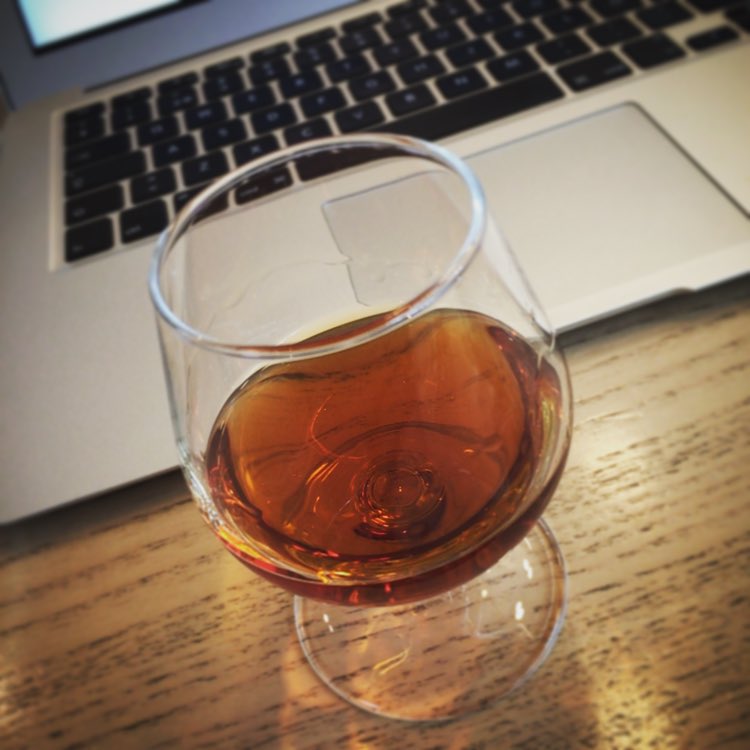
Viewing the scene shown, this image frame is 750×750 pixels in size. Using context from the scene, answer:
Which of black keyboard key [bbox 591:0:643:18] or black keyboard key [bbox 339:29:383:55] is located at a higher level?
black keyboard key [bbox 591:0:643:18]

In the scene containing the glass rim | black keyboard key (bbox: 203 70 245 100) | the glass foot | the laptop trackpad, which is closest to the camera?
the glass rim

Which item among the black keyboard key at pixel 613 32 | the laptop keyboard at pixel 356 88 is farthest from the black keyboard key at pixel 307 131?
the black keyboard key at pixel 613 32

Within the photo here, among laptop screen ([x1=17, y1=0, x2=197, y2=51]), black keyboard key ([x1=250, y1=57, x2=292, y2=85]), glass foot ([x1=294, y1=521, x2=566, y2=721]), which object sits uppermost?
laptop screen ([x1=17, y1=0, x2=197, y2=51])

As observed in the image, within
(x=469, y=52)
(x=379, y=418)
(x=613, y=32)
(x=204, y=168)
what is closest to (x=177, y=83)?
(x=204, y=168)

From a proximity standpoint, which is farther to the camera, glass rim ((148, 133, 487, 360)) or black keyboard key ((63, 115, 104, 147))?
black keyboard key ((63, 115, 104, 147))

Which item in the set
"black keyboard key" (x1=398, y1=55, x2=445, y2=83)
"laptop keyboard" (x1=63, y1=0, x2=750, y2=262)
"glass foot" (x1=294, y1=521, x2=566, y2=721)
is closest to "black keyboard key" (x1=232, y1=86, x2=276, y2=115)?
"laptop keyboard" (x1=63, y1=0, x2=750, y2=262)

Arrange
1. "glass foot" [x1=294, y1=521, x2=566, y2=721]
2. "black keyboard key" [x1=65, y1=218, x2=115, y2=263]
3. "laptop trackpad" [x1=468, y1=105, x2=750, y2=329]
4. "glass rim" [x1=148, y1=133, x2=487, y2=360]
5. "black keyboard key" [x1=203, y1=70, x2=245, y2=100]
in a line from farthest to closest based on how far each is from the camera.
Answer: "black keyboard key" [x1=203, y1=70, x2=245, y2=100] < "black keyboard key" [x1=65, y1=218, x2=115, y2=263] < "laptop trackpad" [x1=468, y1=105, x2=750, y2=329] < "glass foot" [x1=294, y1=521, x2=566, y2=721] < "glass rim" [x1=148, y1=133, x2=487, y2=360]

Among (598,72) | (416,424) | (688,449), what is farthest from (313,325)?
(598,72)

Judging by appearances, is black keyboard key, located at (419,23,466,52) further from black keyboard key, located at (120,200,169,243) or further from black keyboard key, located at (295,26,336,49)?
black keyboard key, located at (120,200,169,243)

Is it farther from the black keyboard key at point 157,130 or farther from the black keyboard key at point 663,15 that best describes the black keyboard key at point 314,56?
the black keyboard key at point 663,15
